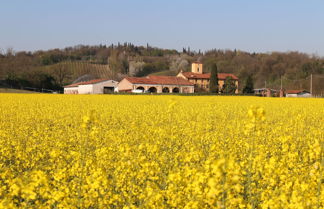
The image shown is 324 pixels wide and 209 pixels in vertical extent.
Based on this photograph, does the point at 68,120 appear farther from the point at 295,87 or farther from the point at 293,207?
the point at 295,87

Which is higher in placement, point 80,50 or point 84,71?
point 80,50

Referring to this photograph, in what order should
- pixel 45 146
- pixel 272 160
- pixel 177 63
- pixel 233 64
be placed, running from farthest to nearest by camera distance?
1. pixel 177 63
2. pixel 233 64
3. pixel 45 146
4. pixel 272 160

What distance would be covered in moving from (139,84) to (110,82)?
23.1ft

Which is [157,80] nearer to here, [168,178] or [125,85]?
[125,85]

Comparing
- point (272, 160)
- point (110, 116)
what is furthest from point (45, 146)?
point (110, 116)

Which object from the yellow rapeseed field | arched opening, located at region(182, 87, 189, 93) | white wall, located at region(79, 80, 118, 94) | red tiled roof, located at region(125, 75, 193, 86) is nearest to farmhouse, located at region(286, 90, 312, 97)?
arched opening, located at region(182, 87, 189, 93)

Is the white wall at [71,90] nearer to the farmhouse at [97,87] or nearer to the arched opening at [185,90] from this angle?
the farmhouse at [97,87]

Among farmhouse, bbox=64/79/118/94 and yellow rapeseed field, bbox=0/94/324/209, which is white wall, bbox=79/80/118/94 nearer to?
farmhouse, bbox=64/79/118/94

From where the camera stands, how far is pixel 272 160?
5.73m

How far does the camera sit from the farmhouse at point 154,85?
6961cm

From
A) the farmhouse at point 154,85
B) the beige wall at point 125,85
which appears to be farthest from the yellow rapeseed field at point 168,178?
the farmhouse at point 154,85

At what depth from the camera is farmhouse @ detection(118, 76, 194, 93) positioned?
69.6 metres

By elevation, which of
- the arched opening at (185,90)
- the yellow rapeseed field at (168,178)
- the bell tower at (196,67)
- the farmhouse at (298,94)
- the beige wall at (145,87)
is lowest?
the yellow rapeseed field at (168,178)

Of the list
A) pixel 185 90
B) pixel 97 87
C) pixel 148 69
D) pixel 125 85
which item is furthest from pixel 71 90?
pixel 148 69
